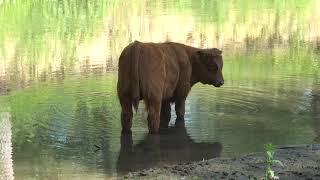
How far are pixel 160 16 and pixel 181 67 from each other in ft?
56.3

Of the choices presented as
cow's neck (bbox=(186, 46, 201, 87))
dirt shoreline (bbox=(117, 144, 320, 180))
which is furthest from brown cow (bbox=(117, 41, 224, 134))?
dirt shoreline (bbox=(117, 144, 320, 180))

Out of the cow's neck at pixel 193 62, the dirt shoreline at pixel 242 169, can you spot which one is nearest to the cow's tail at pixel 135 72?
the cow's neck at pixel 193 62

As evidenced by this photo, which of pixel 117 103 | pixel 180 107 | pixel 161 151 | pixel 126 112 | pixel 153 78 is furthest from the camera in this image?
pixel 117 103

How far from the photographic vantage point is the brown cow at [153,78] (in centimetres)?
1007

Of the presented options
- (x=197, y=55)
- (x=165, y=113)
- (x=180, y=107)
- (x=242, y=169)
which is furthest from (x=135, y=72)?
(x=242, y=169)

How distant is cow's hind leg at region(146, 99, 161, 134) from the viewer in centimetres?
1023

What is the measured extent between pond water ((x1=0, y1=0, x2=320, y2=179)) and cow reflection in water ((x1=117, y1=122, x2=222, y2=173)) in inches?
0.6

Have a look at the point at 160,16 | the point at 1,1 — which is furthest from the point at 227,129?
the point at 1,1

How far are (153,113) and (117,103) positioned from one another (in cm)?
209

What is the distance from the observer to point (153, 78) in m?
10.2

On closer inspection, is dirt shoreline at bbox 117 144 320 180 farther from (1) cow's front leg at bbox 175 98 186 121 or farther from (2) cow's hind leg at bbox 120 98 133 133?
(1) cow's front leg at bbox 175 98 186 121

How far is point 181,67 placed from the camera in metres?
11.3

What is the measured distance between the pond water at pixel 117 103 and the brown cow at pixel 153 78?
1.14ft

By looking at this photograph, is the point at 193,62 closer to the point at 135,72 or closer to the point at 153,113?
the point at 153,113
